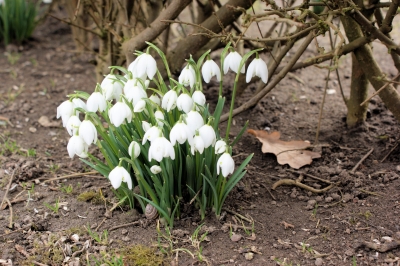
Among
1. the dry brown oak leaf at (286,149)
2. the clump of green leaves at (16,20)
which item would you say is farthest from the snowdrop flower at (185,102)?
the clump of green leaves at (16,20)

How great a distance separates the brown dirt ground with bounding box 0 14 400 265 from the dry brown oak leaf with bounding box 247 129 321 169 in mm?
40

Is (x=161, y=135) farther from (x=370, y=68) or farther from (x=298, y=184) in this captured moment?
(x=370, y=68)

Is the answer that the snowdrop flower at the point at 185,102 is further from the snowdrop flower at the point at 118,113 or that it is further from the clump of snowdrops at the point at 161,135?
the snowdrop flower at the point at 118,113

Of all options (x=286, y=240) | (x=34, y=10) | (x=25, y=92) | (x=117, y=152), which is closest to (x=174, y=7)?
(x=117, y=152)

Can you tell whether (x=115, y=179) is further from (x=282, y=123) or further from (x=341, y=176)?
(x=282, y=123)

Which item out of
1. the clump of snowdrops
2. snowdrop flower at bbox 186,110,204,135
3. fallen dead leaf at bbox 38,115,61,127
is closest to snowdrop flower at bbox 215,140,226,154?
the clump of snowdrops

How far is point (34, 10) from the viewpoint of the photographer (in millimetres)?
4262

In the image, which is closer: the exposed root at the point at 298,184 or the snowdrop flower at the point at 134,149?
the snowdrop flower at the point at 134,149

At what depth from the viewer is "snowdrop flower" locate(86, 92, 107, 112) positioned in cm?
187

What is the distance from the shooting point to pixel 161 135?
175 centimetres

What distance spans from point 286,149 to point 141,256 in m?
1.03

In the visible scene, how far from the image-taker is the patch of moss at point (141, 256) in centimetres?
188

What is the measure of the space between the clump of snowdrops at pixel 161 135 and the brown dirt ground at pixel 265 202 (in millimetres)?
136

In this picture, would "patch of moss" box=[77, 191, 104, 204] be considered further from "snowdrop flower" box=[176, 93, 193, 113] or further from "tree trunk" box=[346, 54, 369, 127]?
"tree trunk" box=[346, 54, 369, 127]
